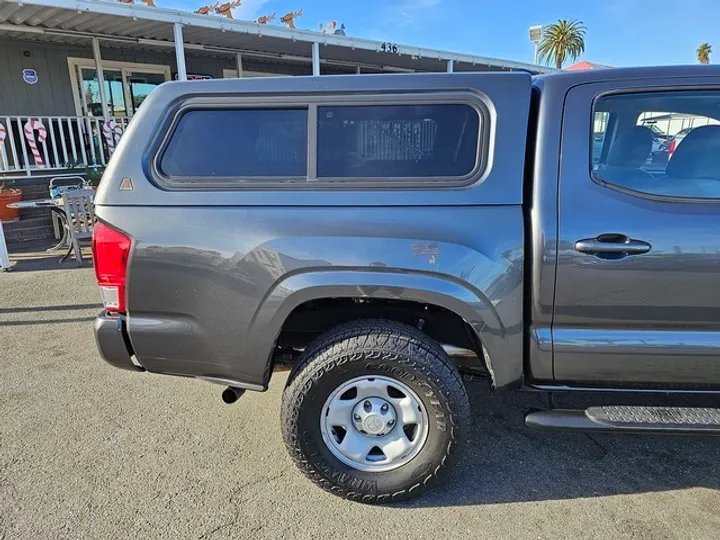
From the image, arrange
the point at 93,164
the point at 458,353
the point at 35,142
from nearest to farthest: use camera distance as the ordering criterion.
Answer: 1. the point at 458,353
2. the point at 35,142
3. the point at 93,164

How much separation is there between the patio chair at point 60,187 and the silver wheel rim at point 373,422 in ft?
22.4

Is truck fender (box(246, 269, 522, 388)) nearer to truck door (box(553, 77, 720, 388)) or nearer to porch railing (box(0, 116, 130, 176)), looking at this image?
truck door (box(553, 77, 720, 388))

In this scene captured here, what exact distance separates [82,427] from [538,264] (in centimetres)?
280

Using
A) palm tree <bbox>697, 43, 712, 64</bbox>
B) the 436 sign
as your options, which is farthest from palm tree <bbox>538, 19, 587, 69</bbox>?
the 436 sign

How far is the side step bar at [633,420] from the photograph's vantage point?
2104 millimetres

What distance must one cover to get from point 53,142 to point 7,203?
1921mm

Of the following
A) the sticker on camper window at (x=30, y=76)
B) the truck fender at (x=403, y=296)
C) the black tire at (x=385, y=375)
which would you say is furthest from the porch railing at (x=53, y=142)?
the black tire at (x=385, y=375)

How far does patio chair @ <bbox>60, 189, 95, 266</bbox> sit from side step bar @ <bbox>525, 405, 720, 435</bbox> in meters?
6.58

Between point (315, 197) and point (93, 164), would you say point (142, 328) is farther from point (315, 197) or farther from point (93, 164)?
point (93, 164)

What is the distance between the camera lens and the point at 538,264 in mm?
2090

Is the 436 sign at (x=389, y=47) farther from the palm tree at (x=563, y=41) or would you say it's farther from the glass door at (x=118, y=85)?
the palm tree at (x=563, y=41)

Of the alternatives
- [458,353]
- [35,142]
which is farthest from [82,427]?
[35,142]

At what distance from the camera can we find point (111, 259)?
224cm

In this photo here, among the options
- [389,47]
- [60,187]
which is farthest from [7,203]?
[389,47]
